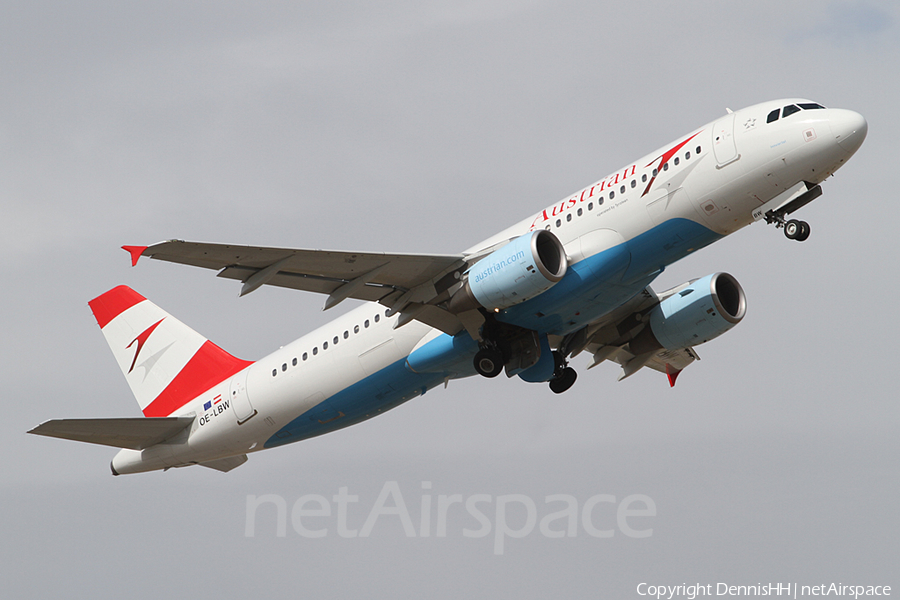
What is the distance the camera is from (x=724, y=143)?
84.0 ft

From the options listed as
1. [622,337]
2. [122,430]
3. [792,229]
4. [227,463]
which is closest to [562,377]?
[622,337]

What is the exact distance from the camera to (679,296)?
3194cm

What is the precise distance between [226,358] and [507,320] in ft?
37.6

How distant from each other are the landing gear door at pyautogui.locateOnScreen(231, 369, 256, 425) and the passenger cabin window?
17.6 m

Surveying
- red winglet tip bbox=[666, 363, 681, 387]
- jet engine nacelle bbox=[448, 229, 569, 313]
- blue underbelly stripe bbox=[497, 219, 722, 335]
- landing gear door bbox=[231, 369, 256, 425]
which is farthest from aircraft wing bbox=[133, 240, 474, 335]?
red winglet tip bbox=[666, 363, 681, 387]

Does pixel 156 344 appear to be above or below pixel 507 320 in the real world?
above

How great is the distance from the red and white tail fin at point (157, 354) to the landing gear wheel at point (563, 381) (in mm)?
10168

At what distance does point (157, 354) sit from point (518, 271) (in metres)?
16.7

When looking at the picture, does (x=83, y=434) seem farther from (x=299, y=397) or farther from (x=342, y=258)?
(x=342, y=258)

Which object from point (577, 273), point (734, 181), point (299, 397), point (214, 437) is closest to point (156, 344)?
point (214, 437)

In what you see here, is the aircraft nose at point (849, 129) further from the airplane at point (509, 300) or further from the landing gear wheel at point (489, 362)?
the landing gear wheel at point (489, 362)

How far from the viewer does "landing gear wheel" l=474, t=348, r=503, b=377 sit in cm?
2864

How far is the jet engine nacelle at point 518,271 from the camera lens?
25.8 m

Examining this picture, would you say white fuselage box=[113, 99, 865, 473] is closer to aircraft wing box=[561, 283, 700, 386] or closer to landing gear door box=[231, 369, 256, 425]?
landing gear door box=[231, 369, 256, 425]
